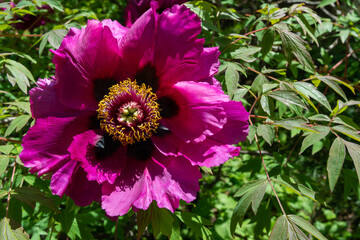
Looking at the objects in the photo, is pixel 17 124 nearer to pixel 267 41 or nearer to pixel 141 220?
pixel 141 220

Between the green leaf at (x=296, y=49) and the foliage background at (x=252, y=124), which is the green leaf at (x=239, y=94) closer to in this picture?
the foliage background at (x=252, y=124)

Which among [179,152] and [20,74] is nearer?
[179,152]

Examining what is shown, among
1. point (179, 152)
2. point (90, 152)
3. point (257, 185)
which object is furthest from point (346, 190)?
point (90, 152)

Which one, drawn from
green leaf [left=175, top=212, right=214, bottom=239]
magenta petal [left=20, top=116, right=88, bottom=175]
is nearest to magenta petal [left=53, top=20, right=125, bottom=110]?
magenta petal [left=20, top=116, right=88, bottom=175]

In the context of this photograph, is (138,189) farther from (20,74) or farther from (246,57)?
(20,74)

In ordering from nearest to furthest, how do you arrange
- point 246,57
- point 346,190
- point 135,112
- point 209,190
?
point 135,112 < point 246,57 < point 346,190 < point 209,190

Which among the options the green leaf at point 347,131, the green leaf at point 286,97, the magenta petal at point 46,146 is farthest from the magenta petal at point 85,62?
the green leaf at point 347,131

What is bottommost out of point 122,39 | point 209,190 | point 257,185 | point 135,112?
point 209,190

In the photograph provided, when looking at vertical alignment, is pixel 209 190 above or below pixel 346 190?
below
